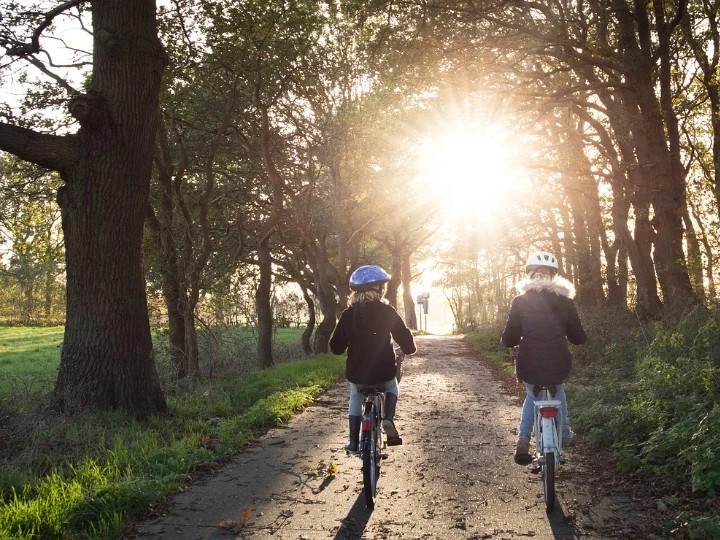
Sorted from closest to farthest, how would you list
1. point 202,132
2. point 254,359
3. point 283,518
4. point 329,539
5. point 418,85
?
point 329,539
point 283,518
point 418,85
point 202,132
point 254,359

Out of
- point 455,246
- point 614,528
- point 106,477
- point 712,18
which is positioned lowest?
point 614,528

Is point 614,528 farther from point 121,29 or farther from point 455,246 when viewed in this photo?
point 455,246

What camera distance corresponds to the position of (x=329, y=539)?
183 inches

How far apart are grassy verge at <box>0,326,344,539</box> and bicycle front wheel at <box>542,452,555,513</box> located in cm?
319

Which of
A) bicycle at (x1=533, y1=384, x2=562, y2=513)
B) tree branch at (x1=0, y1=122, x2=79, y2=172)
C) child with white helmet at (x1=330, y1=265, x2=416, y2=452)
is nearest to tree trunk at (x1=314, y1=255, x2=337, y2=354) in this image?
tree branch at (x1=0, y1=122, x2=79, y2=172)

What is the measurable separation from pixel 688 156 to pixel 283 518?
26914 mm

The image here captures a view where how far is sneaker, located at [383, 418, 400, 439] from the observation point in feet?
19.4

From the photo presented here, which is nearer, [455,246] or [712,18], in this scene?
[712,18]

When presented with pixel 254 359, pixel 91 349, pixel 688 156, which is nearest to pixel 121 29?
pixel 91 349

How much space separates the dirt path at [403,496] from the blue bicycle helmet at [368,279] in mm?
1869

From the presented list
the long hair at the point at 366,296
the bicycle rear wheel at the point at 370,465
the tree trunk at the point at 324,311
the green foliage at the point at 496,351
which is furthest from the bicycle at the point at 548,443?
the tree trunk at the point at 324,311

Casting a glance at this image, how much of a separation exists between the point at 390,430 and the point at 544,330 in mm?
1671

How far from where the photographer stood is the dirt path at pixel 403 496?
4.84 metres

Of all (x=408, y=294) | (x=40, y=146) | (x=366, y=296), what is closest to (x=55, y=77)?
(x=40, y=146)
